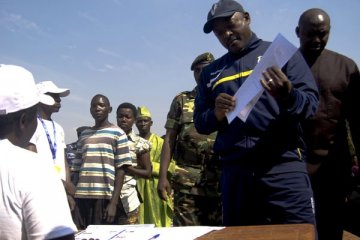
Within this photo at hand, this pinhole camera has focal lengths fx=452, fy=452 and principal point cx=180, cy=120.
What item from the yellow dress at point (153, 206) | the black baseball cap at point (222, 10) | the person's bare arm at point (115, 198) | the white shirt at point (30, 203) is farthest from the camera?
the yellow dress at point (153, 206)

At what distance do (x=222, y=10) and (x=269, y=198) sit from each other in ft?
3.55

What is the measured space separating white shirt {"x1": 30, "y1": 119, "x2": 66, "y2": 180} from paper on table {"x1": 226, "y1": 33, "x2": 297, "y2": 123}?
7.01ft

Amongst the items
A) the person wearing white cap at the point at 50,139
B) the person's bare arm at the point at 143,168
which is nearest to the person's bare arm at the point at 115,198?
the person's bare arm at the point at 143,168

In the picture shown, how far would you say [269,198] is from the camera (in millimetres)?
2240

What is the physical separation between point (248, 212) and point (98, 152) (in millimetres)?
2778

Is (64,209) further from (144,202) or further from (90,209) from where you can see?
(144,202)

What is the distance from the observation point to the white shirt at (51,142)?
3.85 metres

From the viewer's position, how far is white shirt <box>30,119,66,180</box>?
152 inches

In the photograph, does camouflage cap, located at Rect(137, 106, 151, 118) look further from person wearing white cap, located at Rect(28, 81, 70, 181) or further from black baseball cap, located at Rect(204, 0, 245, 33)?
black baseball cap, located at Rect(204, 0, 245, 33)

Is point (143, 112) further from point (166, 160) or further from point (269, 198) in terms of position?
point (269, 198)

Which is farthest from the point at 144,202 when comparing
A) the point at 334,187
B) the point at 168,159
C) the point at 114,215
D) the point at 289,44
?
the point at 289,44

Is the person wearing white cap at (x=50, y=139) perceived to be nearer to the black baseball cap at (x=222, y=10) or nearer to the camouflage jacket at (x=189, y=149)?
the camouflage jacket at (x=189, y=149)

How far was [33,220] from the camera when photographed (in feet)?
4.88

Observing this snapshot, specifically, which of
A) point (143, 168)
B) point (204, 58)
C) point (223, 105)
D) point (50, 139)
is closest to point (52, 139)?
point (50, 139)
